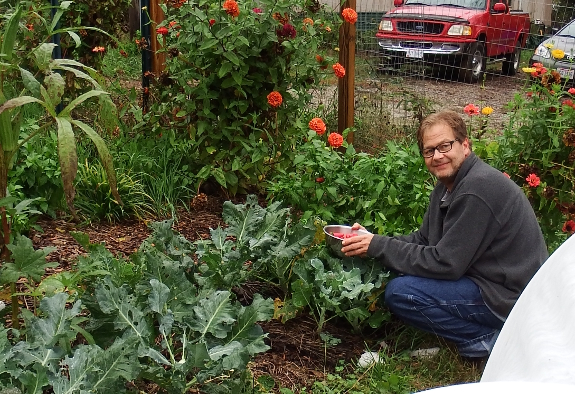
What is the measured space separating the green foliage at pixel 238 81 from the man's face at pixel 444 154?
1643 millimetres

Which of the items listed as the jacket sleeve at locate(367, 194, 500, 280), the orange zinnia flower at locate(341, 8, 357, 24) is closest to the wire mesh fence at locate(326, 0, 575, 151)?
the orange zinnia flower at locate(341, 8, 357, 24)

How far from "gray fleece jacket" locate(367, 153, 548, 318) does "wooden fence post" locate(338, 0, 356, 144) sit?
8.93 ft

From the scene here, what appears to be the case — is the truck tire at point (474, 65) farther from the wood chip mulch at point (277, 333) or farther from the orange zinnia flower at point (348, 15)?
the wood chip mulch at point (277, 333)

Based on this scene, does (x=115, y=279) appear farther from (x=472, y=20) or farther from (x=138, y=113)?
(x=472, y=20)

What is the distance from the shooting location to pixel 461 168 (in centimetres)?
331

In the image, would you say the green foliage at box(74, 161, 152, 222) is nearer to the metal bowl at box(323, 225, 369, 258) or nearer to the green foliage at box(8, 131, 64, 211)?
the green foliage at box(8, 131, 64, 211)

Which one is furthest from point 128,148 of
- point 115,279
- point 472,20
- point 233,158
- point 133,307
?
point 472,20

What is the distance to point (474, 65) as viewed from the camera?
776 centimetres

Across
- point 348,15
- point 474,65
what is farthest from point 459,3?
point 348,15

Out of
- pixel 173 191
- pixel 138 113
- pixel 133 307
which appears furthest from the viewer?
pixel 138 113

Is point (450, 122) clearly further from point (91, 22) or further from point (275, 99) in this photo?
point (91, 22)

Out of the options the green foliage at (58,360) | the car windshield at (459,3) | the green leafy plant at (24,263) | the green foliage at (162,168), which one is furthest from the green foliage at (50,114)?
the car windshield at (459,3)

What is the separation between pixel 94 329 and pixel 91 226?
1779 mm

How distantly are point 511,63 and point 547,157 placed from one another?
3.41 m
